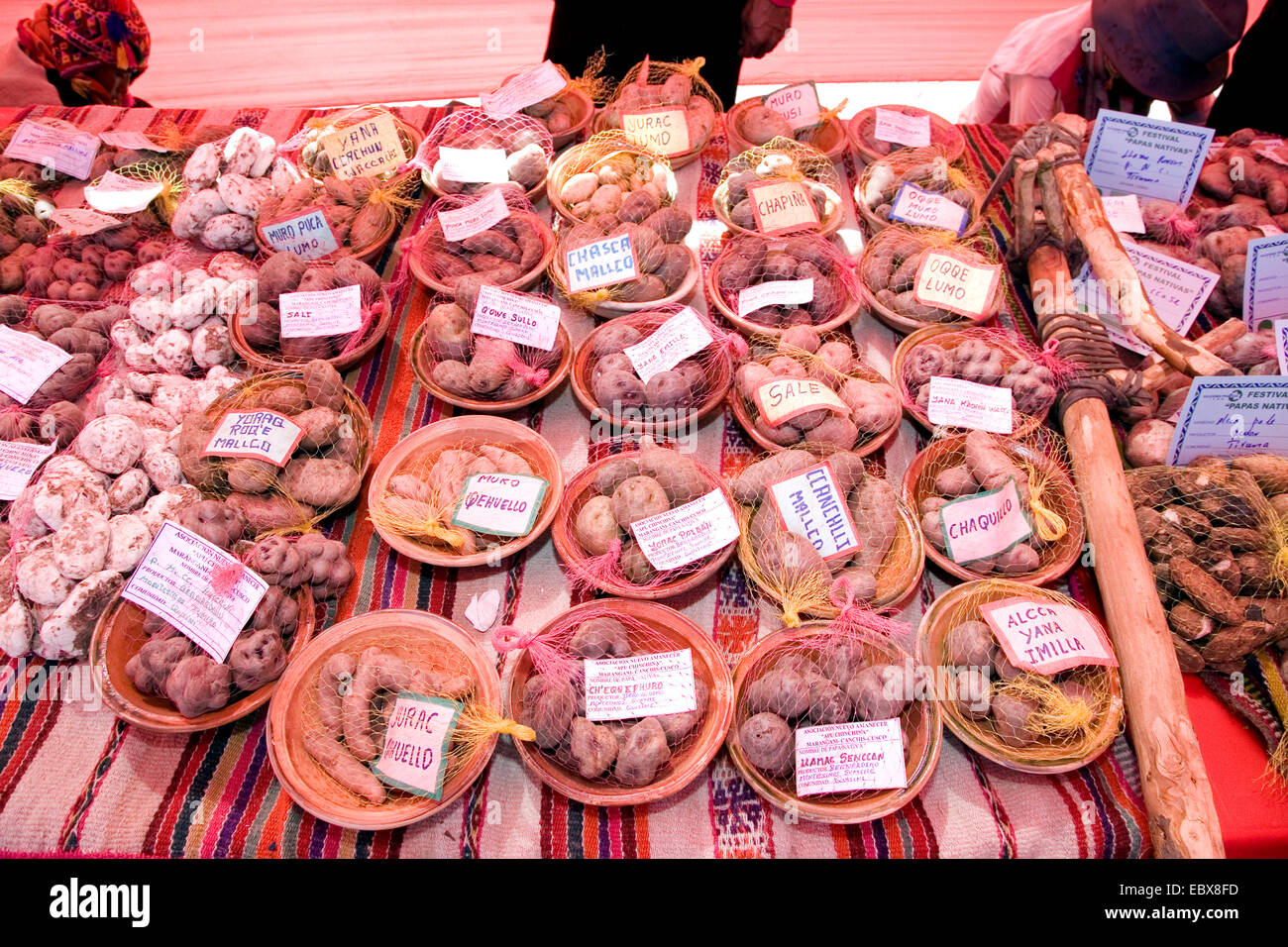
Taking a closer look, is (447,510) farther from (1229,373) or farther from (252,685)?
(1229,373)

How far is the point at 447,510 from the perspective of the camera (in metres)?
1.70

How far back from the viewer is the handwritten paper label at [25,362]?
197 centimetres

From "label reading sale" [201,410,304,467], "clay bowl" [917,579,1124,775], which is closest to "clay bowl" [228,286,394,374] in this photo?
"label reading sale" [201,410,304,467]

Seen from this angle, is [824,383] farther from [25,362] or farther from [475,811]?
[25,362]

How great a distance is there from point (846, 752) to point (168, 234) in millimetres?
2504

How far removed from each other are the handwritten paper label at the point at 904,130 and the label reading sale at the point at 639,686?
2.09m

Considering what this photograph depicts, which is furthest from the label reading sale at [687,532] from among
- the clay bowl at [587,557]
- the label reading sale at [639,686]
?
the label reading sale at [639,686]

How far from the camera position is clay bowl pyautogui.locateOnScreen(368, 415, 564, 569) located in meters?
1.65

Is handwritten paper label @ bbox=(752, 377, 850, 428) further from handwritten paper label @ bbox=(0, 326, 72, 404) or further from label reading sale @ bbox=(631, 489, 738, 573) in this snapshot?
handwritten paper label @ bbox=(0, 326, 72, 404)

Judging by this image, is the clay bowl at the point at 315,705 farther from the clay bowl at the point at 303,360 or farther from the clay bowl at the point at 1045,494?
the clay bowl at the point at 1045,494

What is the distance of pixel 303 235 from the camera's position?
226 centimetres

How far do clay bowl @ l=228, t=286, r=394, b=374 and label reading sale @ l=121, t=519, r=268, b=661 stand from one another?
571 millimetres
